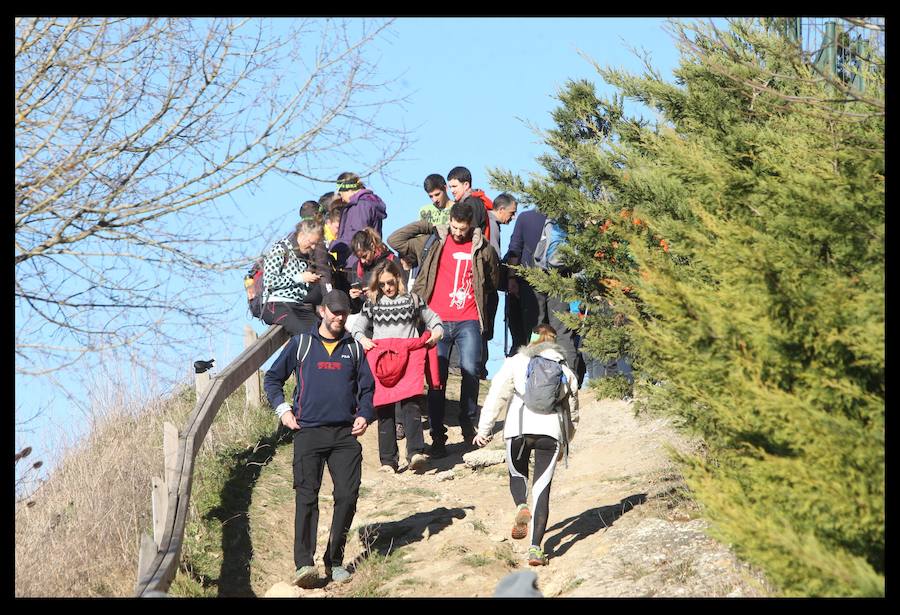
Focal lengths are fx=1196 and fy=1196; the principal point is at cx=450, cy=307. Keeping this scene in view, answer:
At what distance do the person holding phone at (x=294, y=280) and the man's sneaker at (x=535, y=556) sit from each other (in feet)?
12.4

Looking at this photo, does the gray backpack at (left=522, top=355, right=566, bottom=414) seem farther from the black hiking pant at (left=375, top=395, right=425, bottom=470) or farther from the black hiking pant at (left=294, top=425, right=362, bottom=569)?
the black hiking pant at (left=375, top=395, right=425, bottom=470)

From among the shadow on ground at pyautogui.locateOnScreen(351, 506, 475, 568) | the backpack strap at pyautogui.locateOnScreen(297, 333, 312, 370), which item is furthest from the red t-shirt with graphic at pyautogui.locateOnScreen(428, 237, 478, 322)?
the backpack strap at pyautogui.locateOnScreen(297, 333, 312, 370)

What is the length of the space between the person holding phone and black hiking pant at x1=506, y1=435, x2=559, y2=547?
3138mm

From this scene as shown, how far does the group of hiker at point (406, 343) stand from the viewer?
8.66 metres

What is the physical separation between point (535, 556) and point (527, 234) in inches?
168

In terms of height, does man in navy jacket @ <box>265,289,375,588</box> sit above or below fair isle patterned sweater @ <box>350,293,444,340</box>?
below

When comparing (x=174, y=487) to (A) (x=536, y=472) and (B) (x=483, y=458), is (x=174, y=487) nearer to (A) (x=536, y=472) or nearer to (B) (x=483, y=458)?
(A) (x=536, y=472)

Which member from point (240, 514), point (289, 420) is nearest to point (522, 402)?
point (289, 420)

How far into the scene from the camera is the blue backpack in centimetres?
1043

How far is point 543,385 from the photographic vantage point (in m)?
8.80

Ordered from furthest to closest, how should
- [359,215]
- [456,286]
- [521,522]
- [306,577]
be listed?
[359,215]
[456,286]
[521,522]
[306,577]

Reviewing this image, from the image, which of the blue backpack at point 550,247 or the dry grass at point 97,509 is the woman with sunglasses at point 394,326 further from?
the dry grass at point 97,509

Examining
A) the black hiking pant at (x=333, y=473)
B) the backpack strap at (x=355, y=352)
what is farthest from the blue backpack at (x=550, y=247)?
the black hiking pant at (x=333, y=473)
